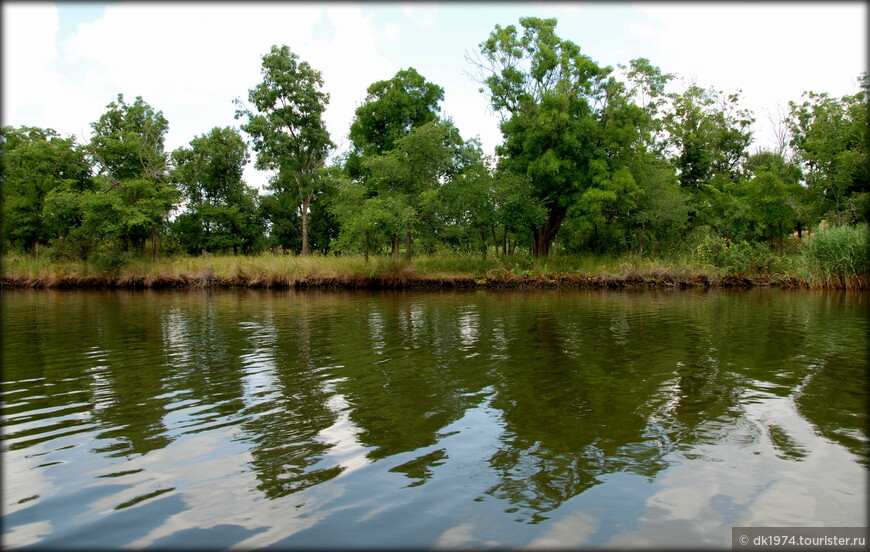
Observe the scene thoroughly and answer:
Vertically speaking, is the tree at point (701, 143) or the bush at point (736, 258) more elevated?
the tree at point (701, 143)

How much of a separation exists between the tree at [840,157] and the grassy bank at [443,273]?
20.4 feet

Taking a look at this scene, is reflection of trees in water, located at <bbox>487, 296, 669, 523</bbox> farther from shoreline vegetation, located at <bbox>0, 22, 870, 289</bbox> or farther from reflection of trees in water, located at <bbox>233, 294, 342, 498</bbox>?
shoreline vegetation, located at <bbox>0, 22, 870, 289</bbox>

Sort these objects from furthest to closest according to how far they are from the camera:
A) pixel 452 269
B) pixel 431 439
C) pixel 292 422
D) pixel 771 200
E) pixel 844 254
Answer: pixel 771 200
pixel 452 269
pixel 844 254
pixel 292 422
pixel 431 439

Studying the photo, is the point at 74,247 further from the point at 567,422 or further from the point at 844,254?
the point at 844,254

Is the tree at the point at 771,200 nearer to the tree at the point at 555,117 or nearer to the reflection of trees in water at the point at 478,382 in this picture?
the tree at the point at 555,117

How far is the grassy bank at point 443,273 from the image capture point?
32344 mm

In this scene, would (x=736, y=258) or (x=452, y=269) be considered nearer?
(x=736, y=258)

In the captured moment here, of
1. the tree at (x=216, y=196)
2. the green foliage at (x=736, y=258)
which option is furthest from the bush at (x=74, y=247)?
the green foliage at (x=736, y=258)

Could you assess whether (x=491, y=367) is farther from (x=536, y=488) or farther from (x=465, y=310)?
(x=465, y=310)

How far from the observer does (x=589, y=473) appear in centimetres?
529

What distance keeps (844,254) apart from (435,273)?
68.7 ft

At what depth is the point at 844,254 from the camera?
2705 centimetres

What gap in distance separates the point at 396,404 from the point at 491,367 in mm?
2797

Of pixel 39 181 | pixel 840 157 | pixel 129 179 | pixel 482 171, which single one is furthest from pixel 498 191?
pixel 39 181
